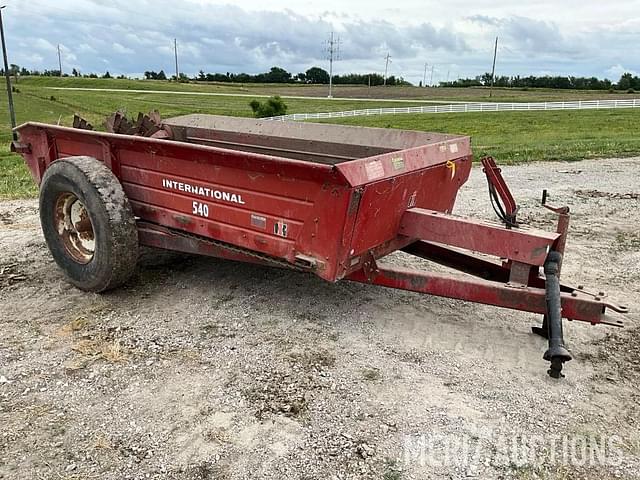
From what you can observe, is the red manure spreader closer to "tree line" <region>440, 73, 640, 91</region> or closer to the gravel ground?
the gravel ground

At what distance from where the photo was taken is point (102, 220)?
13.9 ft

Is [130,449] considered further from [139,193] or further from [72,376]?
[139,193]

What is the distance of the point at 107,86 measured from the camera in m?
72.9

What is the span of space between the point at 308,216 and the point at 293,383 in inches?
37.4

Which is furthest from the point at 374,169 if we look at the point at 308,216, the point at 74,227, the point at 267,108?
the point at 267,108

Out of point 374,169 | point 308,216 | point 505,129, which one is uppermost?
point 374,169

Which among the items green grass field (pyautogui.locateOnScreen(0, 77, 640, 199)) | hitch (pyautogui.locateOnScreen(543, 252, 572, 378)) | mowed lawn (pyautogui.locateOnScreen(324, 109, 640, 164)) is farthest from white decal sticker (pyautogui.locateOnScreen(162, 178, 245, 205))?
mowed lawn (pyautogui.locateOnScreen(324, 109, 640, 164))

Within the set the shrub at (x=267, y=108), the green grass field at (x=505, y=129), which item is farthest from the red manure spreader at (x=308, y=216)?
the shrub at (x=267, y=108)

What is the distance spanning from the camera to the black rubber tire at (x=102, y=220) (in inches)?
168

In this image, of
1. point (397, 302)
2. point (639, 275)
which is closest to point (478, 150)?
point (639, 275)

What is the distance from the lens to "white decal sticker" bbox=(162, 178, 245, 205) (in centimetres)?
390

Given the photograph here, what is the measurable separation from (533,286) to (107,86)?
7648cm

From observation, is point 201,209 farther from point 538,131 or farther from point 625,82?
point 625,82

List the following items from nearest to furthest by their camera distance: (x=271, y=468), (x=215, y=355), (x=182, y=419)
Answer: (x=271, y=468) → (x=182, y=419) → (x=215, y=355)
